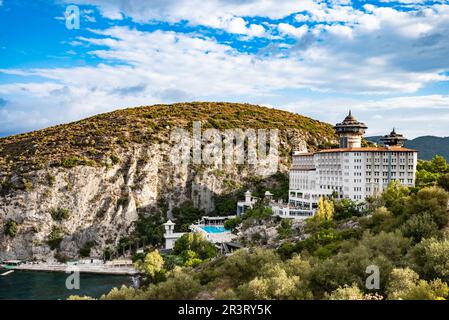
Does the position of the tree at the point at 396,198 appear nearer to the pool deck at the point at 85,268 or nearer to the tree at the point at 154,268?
the tree at the point at 154,268

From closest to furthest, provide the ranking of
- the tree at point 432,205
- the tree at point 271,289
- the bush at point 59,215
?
the tree at point 271,289 < the tree at point 432,205 < the bush at point 59,215

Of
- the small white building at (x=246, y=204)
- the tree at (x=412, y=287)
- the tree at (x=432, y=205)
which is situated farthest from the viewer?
the small white building at (x=246, y=204)

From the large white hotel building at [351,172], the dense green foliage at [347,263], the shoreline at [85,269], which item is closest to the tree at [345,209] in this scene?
the dense green foliage at [347,263]

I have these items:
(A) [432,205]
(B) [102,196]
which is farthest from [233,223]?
(A) [432,205]

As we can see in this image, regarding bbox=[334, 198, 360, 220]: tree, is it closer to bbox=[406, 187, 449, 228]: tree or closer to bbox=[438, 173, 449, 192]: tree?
bbox=[438, 173, 449, 192]: tree

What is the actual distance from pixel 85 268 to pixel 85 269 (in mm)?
587

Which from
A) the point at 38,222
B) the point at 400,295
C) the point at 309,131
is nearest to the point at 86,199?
the point at 38,222

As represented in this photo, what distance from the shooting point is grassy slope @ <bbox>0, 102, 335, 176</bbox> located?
86.4 m

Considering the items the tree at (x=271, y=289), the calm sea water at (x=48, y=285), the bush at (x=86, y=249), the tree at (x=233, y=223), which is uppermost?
the tree at (x=271, y=289)

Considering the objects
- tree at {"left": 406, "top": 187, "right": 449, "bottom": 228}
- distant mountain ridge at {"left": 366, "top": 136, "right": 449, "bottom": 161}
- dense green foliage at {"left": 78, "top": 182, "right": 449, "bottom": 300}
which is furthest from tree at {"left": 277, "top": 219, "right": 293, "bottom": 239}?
distant mountain ridge at {"left": 366, "top": 136, "right": 449, "bottom": 161}

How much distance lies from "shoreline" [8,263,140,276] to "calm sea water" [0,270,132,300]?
1.32 metres

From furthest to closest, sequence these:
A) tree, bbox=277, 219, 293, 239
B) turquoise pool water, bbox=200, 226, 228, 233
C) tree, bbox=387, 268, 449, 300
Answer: turquoise pool water, bbox=200, 226, 228, 233 → tree, bbox=277, 219, 293, 239 → tree, bbox=387, 268, 449, 300

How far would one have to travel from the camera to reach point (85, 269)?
67688 mm

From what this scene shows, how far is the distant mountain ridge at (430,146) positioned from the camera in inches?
5089
